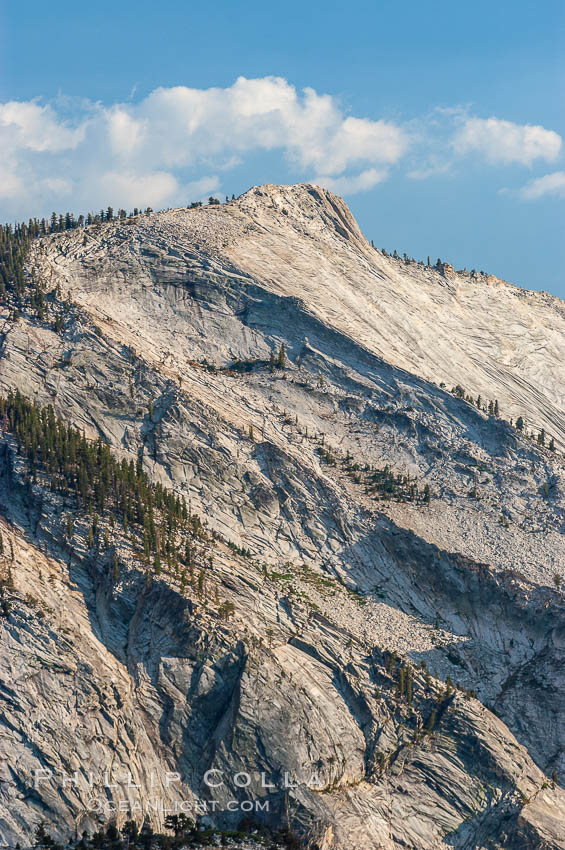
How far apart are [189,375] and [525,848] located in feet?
255

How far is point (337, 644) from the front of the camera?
377ft

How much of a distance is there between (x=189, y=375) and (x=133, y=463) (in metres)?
22.9

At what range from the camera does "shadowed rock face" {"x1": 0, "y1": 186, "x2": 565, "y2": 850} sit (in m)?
102

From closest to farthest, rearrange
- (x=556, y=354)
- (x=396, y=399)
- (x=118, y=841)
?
1. (x=118, y=841)
2. (x=396, y=399)
3. (x=556, y=354)

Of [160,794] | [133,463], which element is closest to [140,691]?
[160,794]

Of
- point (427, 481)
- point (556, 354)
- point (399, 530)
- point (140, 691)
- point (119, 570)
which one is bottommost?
point (140, 691)

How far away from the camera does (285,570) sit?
124m

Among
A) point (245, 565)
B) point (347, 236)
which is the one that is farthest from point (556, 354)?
point (245, 565)

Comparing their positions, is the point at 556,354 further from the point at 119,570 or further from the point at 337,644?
the point at 119,570

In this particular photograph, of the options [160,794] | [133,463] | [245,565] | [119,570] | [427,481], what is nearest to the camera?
[160,794]

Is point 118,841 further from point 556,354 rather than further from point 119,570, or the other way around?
point 556,354

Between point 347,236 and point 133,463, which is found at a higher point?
point 347,236

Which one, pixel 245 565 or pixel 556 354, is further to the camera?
pixel 556 354

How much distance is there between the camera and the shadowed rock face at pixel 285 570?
10188 cm
